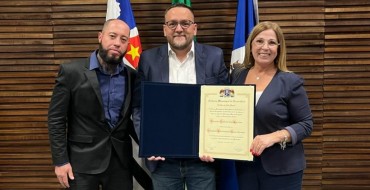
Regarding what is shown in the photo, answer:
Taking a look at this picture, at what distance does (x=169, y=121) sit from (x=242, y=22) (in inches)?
46.6

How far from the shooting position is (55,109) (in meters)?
1.73

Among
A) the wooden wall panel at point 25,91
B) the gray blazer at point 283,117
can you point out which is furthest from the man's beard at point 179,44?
the wooden wall panel at point 25,91

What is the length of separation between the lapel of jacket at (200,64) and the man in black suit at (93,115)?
0.38 meters

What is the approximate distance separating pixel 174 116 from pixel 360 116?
6.11 ft

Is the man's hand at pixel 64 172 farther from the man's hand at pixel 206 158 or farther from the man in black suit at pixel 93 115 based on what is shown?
the man's hand at pixel 206 158

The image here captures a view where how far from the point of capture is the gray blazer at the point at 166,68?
1771 millimetres

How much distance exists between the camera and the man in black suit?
1.72 meters

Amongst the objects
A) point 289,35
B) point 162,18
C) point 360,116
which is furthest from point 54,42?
point 360,116

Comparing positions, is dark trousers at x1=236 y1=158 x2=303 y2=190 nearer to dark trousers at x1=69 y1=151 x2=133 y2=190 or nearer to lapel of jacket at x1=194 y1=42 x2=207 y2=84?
lapel of jacket at x1=194 y1=42 x2=207 y2=84

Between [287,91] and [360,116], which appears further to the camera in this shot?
[360,116]

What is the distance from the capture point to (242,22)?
8.17 feet

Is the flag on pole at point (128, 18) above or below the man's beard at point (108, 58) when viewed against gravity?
above

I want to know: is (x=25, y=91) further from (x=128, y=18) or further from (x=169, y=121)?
(x=169, y=121)

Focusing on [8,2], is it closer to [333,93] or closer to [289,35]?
[289,35]
